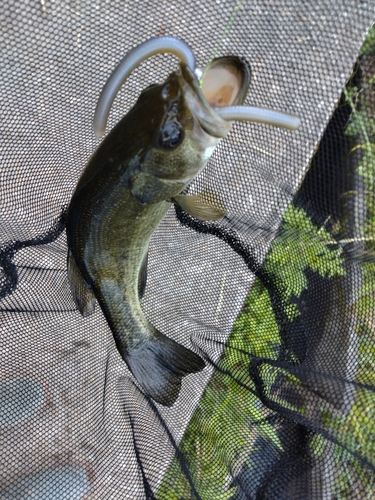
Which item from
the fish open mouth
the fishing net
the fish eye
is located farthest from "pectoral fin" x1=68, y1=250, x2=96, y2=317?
the fish open mouth

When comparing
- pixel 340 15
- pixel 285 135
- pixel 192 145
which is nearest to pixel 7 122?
pixel 192 145

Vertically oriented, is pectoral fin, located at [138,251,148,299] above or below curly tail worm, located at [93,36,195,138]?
below

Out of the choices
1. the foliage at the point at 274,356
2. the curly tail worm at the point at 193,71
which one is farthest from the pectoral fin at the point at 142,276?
the curly tail worm at the point at 193,71

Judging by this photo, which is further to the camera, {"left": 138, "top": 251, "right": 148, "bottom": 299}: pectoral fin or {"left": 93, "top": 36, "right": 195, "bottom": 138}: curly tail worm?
{"left": 138, "top": 251, "right": 148, "bottom": 299}: pectoral fin

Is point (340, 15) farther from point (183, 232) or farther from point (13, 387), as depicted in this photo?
point (13, 387)

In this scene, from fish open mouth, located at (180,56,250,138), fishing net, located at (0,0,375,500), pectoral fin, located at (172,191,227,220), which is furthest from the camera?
fishing net, located at (0,0,375,500)

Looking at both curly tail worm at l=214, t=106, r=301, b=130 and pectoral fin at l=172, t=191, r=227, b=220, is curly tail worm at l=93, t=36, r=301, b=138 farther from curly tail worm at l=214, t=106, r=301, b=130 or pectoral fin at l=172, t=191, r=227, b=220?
pectoral fin at l=172, t=191, r=227, b=220

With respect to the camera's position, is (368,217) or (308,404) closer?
(308,404)
